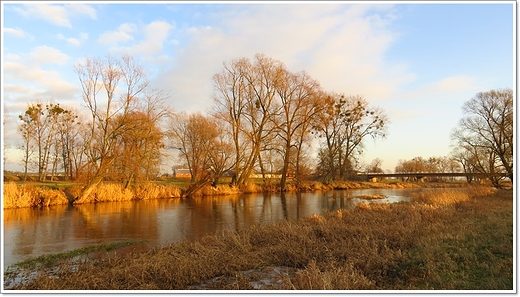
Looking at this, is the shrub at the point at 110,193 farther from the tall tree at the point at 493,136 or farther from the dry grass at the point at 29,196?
the tall tree at the point at 493,136

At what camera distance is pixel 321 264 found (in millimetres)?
6609

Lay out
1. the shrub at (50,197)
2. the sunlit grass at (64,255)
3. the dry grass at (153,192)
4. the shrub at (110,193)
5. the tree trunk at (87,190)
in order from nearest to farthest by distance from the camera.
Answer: the sunlit grass at (64,255) → the shrub at (50,197) → the tree trunk at (87,190) → the shrub at (110,193) → the dry grass at (153,192)

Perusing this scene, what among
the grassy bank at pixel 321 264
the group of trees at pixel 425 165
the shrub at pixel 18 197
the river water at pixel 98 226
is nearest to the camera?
the grassy bank at pixel 321 264

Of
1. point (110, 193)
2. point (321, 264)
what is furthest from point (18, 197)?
point (321, 264)

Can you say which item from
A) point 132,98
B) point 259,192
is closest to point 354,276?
point 132,98

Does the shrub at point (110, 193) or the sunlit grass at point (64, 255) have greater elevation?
the shrub at point (110, 193)

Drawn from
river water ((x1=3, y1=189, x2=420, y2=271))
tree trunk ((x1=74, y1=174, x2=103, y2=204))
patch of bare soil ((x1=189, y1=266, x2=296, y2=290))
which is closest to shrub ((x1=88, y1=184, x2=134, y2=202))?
tree trunk ((x1=74, y1=174, x2=103, y2=204))

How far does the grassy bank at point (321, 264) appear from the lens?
5352 mm

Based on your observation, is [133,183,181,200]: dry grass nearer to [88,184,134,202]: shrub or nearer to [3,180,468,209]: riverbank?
[3,180,468,209]: riverbank

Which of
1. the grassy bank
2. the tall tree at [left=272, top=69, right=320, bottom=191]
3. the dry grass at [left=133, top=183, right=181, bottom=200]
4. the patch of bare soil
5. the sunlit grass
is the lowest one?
the sunlit grass

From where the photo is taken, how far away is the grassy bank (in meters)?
5.35

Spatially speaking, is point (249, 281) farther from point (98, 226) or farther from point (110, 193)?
point (110, 193)

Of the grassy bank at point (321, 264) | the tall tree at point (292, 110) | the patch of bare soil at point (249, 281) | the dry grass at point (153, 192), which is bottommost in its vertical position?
the patch of bare soil at point (249, 281)

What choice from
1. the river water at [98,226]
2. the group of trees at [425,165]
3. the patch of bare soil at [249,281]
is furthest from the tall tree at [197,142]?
the group of trees at [425,165]
